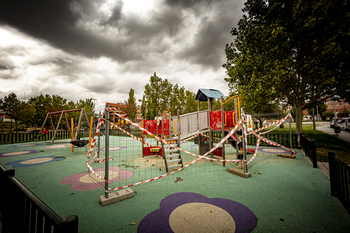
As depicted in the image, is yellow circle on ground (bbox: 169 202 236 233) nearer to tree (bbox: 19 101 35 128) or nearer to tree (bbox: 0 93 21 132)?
tree (bbox: 19 101 35 128)

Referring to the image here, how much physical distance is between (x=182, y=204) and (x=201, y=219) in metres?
0.63

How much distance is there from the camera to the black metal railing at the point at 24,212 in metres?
1.10

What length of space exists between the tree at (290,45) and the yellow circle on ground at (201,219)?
9.61 m

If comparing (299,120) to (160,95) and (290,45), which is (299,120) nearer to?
(290,45)

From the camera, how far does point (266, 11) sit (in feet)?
35.7

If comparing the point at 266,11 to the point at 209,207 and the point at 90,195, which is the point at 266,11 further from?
the point at 90,195

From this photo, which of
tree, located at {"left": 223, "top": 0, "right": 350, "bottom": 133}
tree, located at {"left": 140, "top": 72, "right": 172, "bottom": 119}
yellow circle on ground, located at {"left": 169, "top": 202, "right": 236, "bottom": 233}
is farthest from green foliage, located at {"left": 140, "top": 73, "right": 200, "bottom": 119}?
yellow circle on ground, located at {"left": 169, "top": 202, "right": 236, "bottom": 233}

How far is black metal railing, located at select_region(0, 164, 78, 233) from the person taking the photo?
1103mm

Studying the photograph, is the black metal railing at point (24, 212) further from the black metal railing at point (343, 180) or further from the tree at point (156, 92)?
the tree at point (156, 92)

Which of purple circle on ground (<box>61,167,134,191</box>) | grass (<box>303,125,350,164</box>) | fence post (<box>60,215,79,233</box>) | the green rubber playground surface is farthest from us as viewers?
grass (<box>303,125,350,164</box>)

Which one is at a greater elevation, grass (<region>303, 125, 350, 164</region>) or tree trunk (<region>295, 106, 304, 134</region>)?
tree trunk (<region>295, 106, 304, 134</region>)

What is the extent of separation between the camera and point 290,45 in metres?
10.9

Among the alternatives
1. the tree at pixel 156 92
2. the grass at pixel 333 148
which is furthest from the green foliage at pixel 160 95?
the grass at pixel 333 148

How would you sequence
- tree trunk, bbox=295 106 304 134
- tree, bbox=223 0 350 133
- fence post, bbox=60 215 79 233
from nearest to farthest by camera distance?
fence post, bbox=60 215 79 233 < tree, bbox=223 0 350 133 < tree trunk, bbox=295 106 304 134
